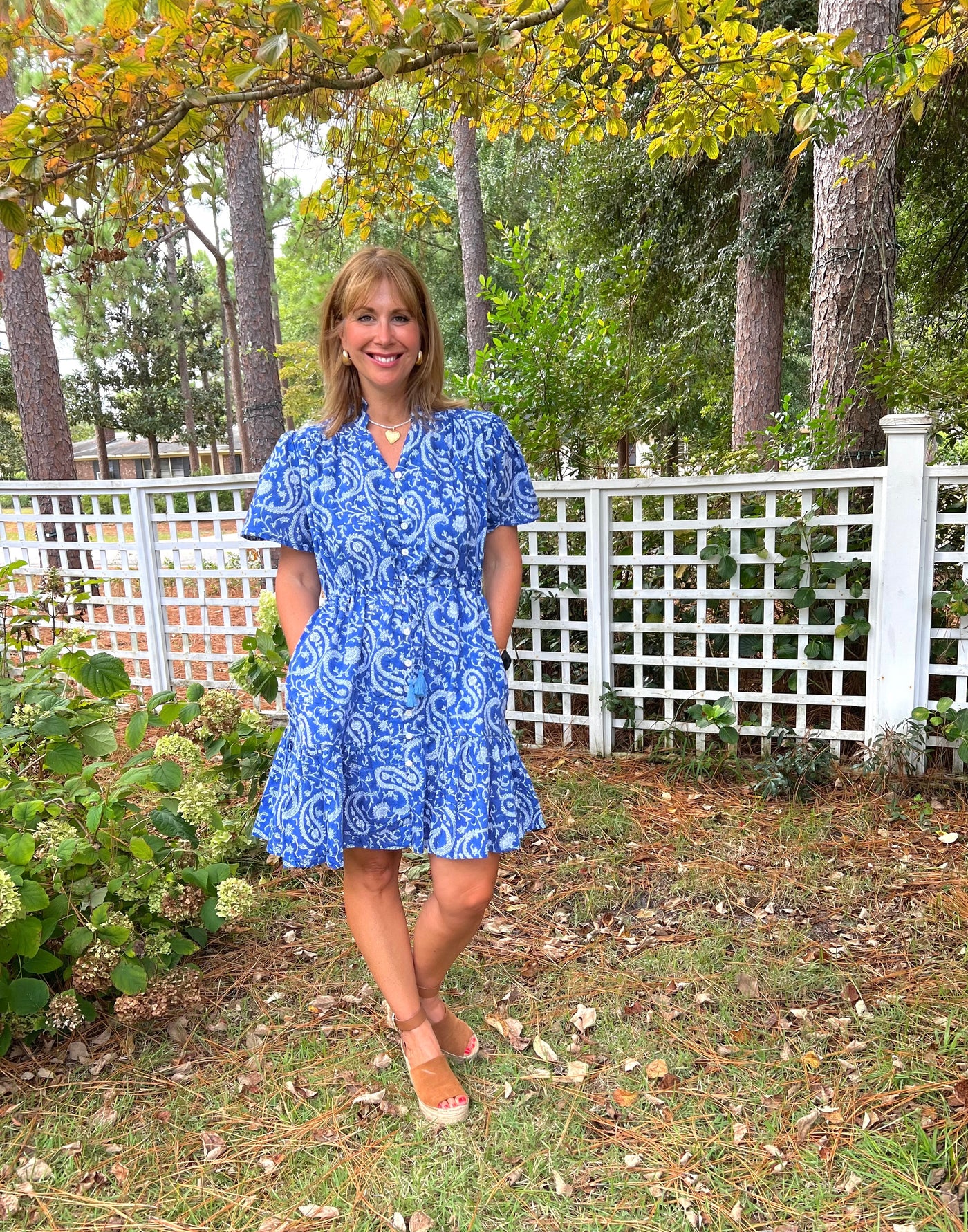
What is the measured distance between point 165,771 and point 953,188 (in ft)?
22.6

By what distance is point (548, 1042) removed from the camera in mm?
1959

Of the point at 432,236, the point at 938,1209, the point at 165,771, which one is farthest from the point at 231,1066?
the point at 432,236

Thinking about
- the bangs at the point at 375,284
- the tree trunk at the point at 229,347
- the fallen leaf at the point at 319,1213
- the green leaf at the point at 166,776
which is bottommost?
the fallen leaf at the point at 319,1213

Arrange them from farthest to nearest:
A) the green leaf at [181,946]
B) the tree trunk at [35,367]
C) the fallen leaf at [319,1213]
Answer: the tree trunk at [35,367]
the green leaf at [181,946]
the fallen leaf at [319,1213]

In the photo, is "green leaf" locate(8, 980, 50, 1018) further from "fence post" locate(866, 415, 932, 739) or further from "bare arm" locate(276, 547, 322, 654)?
"fence post" locate(866, 415, 932, 739)

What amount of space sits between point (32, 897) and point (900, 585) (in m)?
2.84

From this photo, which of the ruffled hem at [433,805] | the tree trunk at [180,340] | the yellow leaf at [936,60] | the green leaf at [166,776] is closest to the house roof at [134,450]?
the tree trunk at [180,340]

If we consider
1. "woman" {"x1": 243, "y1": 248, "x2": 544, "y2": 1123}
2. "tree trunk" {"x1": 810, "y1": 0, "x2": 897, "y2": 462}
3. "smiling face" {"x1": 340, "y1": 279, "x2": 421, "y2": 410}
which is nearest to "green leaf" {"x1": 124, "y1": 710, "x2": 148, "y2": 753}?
"woman" {"x1": 243, "y1": 248, "x2": 544, "y2": 1123}

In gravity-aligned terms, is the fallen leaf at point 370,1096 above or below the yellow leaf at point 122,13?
below

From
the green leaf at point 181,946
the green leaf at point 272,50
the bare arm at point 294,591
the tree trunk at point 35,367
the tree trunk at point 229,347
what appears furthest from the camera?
the tree trunk at point 229,347

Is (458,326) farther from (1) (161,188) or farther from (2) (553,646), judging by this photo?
(1) (161,188)

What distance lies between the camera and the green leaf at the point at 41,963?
6.15 feet

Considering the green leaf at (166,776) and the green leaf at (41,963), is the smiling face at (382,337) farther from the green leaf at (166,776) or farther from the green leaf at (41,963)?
the green leaf at (41,963)

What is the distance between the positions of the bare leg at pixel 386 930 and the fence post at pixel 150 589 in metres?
2.99
